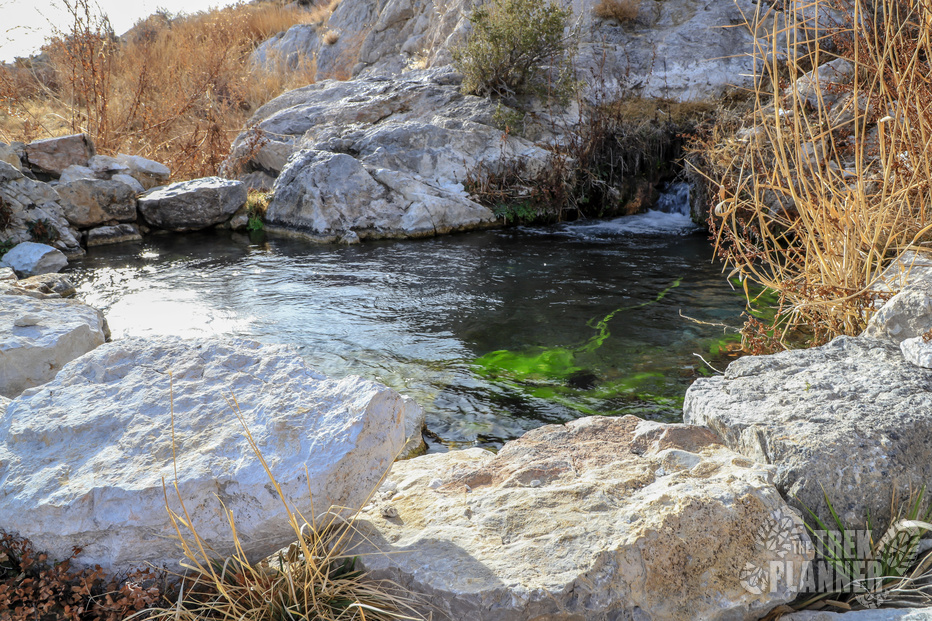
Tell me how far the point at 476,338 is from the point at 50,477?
3655mm

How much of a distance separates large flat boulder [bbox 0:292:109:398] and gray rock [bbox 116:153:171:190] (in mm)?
6586

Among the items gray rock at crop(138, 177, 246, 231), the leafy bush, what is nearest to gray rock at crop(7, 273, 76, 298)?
the leafy bush

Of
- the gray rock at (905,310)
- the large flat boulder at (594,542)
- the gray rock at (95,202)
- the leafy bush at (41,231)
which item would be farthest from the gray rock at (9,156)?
the gray rock at (905,310)

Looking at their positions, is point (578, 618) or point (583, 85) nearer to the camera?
point (578, 618)

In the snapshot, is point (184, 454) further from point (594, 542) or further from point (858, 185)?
point (858, 185)

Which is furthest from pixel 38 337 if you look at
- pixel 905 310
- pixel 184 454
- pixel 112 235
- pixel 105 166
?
pixel 105 166

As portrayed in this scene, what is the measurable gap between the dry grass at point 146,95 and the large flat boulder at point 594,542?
1110cm

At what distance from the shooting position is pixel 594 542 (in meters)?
1.97

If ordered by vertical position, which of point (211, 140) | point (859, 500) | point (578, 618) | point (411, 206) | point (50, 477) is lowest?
point (578, 618)

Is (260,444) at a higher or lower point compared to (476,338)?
higher

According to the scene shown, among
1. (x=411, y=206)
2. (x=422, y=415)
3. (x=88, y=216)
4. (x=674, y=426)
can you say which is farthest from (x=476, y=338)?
(x=88, y=216)

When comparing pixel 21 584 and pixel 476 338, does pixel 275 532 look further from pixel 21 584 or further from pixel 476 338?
pixel 476 338

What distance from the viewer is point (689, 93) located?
11609mm

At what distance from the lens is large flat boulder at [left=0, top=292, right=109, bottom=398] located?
140 inches
